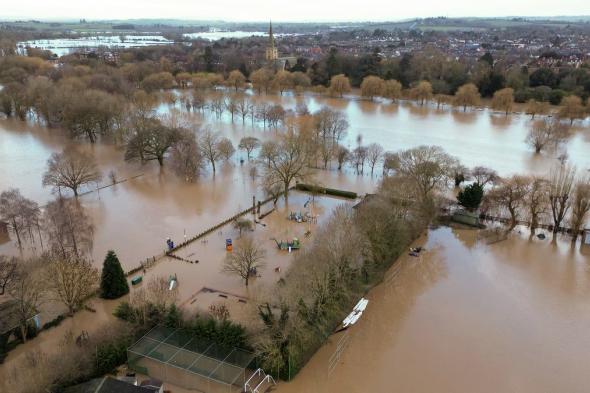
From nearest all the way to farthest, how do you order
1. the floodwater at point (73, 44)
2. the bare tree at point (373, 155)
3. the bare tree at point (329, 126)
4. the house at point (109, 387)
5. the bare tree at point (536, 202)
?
the house at point (109, 387), the bare tree at point (536, 202), the bare tree at point (373, 155), the bare tree at point (329, 126), the floodwater at point (73, 44)

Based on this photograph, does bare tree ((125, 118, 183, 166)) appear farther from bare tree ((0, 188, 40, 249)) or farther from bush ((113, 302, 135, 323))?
bush ((113, 302, 135, 323))

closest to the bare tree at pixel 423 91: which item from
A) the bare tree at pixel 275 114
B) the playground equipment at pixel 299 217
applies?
the bare tree at pixel 275 114

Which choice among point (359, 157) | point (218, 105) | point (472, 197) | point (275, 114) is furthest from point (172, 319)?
point (218, 105)

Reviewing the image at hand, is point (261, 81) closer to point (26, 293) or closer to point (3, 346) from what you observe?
point (26, 293)

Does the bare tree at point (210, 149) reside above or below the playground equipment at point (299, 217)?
above

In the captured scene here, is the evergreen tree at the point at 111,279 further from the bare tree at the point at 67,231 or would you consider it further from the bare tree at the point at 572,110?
the bare tree at the point at 572,110

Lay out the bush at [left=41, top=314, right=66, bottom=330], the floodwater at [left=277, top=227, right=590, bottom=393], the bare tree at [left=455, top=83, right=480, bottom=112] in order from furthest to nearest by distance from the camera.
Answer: the bare tree at [left=455, top=83, right=480, bottom=112] < the bush at [left=41, top=314, right=66, bottom=330] < the floodwater at [left=277, top=227, right=590, bottom=393]

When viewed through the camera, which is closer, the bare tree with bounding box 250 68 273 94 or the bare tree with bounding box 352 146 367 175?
the bare tree with bounding box 352 146 367 175

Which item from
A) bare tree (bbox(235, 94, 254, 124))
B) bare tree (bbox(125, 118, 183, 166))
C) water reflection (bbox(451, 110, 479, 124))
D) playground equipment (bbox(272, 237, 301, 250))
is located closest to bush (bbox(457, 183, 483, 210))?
playground equipment (bbox(272, 237, 301, 250))
